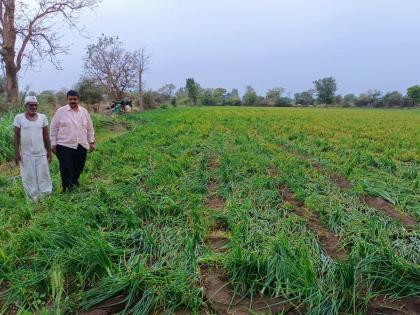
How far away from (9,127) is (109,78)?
93.1 feet

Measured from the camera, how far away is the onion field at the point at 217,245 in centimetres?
272

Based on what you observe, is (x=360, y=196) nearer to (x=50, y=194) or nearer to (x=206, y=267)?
(x=206, y=267)

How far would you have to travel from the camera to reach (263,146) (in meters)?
9.39

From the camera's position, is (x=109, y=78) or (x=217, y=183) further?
(x=109, y=78)

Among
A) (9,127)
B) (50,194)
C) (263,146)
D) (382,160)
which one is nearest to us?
(50,194)

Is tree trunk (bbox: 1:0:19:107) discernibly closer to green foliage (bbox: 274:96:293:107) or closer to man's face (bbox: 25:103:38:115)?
man's face (bbox: 25:103:38:115)

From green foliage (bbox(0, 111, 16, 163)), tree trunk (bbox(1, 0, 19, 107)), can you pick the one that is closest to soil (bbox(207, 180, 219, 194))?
green foliage (bbox(0, 111, 16, 163))

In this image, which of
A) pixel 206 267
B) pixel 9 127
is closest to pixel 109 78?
pixel 9 127

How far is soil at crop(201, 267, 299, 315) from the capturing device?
2645mm

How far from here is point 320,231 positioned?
3.90 metres

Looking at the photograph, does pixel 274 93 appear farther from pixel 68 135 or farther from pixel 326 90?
pixel 68 135

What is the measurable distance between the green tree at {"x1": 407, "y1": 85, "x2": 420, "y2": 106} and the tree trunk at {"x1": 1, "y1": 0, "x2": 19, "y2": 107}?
62711 mm

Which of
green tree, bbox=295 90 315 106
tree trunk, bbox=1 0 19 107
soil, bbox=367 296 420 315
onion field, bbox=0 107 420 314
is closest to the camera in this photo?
soil, bbox=367 296 420 315

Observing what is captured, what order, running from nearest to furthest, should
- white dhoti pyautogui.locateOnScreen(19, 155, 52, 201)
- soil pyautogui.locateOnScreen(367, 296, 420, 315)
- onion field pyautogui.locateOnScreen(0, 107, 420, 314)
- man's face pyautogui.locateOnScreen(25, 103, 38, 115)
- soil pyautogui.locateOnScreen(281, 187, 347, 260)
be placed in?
soil pyautogui.locateOnScreen(367, 296, 420, 315)
onion field pyautogui.locateOnScreen(0, 107, 420, 314)
soil pyautogui.locateOnScreen(281, 187, 347, 260)
man's face pyautogui.locateOnScreen(25, 103, 38, 115)
white dhoti pyautogui.locateOnScreen(19, 155, 52, 201)
